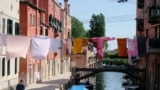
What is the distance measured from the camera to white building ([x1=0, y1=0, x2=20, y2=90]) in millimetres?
38531

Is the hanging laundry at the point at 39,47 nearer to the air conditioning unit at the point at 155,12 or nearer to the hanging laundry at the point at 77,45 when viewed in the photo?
the air conditioning unit at the point at 155,12

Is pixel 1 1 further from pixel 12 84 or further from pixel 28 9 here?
pixel 28 9

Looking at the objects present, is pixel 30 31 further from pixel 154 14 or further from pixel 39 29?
pixel 154 14

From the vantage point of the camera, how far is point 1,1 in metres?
37.7

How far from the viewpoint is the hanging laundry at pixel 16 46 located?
28073 millimetres

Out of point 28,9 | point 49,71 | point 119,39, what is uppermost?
point 28,9

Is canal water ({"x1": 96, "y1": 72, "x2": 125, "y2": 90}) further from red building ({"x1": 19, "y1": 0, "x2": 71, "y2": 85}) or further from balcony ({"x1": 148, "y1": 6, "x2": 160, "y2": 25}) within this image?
balcony ({"x1": 148, "y1": 6, "x2": 160, "y2": 25})

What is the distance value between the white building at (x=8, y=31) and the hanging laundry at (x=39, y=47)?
660cm

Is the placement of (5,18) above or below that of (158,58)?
above

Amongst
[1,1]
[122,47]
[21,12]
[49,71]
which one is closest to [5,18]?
[1,1]

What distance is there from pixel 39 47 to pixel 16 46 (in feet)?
12.1

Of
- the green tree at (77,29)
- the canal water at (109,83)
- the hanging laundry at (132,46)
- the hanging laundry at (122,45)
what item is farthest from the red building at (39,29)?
the green tree at (77,29)

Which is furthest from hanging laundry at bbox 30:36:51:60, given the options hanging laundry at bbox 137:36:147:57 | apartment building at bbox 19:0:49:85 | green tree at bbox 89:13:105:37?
green tree at bbox 89:13:105:37

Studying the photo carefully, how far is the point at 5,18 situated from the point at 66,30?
5829 centimetres
